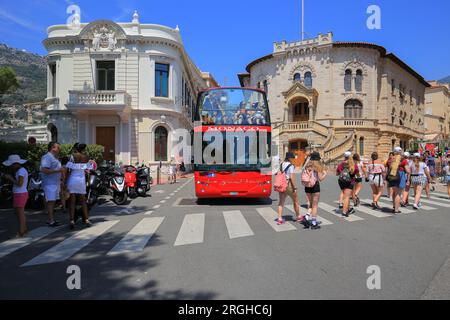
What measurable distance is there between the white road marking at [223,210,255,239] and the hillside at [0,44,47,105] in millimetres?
80935

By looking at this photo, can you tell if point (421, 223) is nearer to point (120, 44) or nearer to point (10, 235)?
point (10, 235)

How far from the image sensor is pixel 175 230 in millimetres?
7652

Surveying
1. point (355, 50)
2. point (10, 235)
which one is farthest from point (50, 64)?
point (355, 50)

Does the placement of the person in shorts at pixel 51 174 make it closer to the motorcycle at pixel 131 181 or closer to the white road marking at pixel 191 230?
the white road marking at pixel 191 230

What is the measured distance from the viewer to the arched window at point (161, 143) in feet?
85.3

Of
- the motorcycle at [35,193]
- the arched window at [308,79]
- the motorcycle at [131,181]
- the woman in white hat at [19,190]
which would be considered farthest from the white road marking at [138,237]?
the arched window at [308,79]

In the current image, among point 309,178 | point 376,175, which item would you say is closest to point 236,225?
point 309,178

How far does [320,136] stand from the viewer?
122 ft

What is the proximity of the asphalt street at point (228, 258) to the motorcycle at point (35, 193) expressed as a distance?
3.67 ft

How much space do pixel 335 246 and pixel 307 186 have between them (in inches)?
73.9

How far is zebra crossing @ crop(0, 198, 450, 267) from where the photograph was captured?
598 centimetres

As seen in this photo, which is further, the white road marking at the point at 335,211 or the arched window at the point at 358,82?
the arched window at the point at 358,82

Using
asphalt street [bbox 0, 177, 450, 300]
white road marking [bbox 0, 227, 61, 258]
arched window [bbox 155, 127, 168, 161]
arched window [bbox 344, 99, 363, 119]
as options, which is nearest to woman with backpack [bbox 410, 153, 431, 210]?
asphalt street [bbox 0, 177, 450, 300]

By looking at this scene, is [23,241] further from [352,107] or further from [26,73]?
[26,73]
